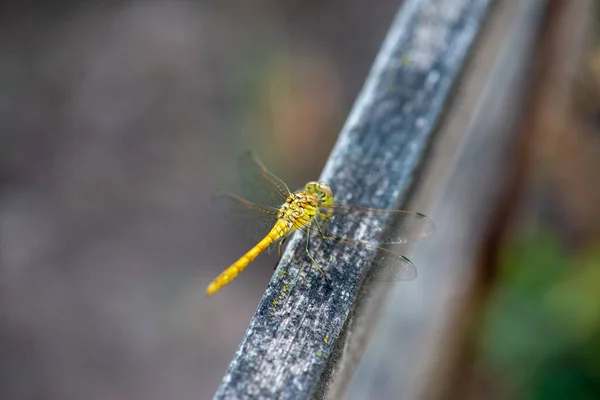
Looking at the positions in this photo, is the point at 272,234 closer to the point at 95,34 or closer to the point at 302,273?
the point at 302,273

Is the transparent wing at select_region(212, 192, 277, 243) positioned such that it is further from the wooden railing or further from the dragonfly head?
the wooden railing

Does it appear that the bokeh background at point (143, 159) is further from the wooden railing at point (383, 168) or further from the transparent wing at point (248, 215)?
the wooden railing at point (383, 168)

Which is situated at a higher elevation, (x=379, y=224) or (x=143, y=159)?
(x=379, y=224)

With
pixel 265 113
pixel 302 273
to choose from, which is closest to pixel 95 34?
pixel 265 113

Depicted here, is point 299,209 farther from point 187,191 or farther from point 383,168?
point 187,191

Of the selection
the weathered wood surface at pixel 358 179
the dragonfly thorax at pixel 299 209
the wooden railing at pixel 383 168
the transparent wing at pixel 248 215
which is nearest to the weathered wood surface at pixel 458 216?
the wooden railing at pixel 383 168

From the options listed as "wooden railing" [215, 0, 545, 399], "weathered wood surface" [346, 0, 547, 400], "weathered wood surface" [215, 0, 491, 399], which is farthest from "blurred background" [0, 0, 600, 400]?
"weathered wood surface" [215, 0, 491, 399]

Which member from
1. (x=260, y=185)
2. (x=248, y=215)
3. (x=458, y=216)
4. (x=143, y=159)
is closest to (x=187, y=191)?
(x=143, y=159)
